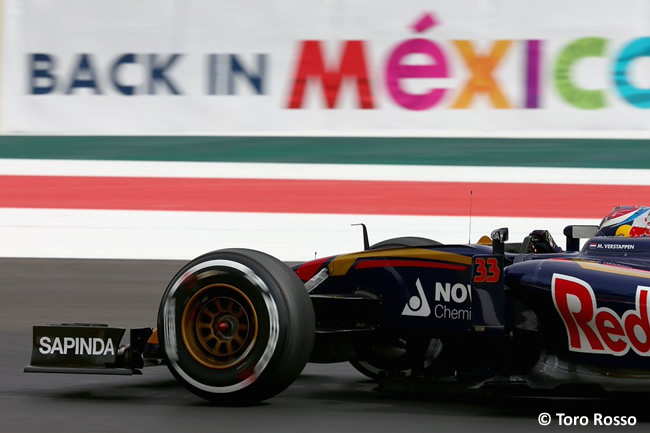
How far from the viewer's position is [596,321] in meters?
4.77

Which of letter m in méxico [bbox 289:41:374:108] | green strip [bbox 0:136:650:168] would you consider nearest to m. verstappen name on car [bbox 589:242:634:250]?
green strip [bbox 0:136:650:168]

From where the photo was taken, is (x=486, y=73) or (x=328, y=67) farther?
(x=328, y=67)

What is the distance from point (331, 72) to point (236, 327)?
758 centimetres

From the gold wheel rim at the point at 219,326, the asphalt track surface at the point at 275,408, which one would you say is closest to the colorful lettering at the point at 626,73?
the asphalt track surface at the point at 275,408

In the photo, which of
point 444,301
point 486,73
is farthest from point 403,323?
point 486,73

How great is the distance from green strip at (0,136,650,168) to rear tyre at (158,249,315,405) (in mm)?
6940

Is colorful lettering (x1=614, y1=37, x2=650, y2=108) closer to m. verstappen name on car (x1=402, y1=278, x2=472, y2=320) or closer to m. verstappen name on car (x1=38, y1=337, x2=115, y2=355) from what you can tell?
m. verstappen name on car (x1=402, y1=278, x2=472, y2=320)

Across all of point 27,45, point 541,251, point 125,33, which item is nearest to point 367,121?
point 125,33

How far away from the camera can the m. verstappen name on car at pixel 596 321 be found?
4.69m

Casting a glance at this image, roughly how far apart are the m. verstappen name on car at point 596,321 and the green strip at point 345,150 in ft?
22.6

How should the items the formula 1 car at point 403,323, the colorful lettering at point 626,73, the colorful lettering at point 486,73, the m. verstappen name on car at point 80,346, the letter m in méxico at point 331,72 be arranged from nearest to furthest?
the formula 1 car at point 403,323
the m. verstappen name on car at point 80,346
the colorful lettering at point 626,73
the colorful lettering at point 486,73
the letter m in méxico at point 331,72

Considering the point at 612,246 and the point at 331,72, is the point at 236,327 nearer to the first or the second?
the point at 612,246

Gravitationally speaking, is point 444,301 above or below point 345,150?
below

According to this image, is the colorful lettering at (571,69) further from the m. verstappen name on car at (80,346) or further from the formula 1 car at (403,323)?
the m. verstappen name on car at (80,346)
